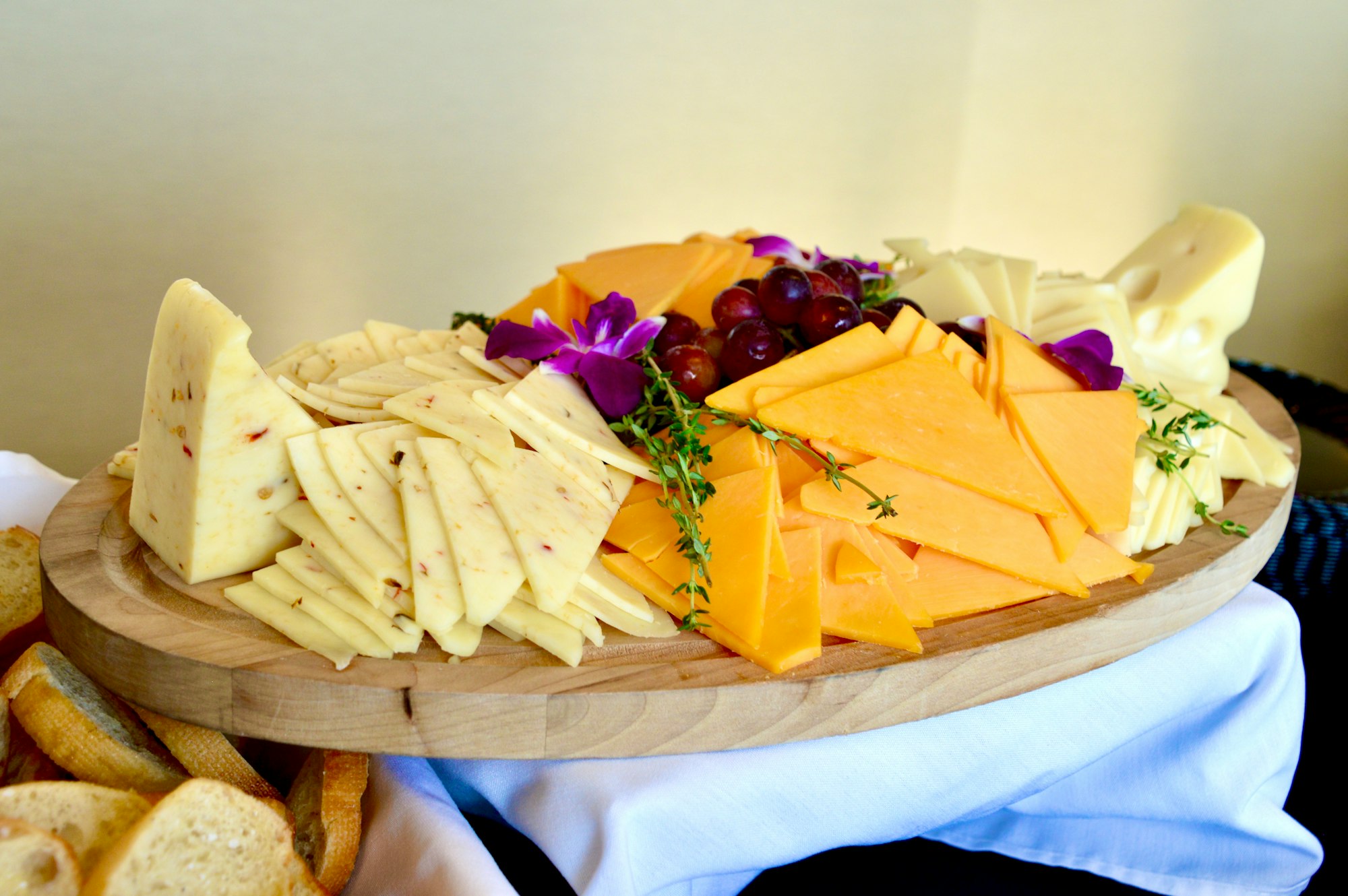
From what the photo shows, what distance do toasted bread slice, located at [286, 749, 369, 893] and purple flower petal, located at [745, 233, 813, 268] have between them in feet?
4.02

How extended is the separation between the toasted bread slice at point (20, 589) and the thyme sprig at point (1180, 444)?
5.01 ft

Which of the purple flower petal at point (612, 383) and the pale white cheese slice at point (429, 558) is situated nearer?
the pale white cheese slice at point (429, 558)

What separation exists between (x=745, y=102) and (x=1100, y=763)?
114 inches

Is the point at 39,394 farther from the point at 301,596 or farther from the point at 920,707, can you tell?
the point at 920,707

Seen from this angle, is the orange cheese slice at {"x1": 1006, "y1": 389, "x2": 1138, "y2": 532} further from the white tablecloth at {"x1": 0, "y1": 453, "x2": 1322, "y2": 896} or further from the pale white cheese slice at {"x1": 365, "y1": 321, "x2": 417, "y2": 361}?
the pale white cheese slice at {"x1": 365, "y1": 321, "x2": 417, "y2": 361}

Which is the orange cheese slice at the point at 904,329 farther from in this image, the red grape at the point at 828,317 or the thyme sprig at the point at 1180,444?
Answer: the thyme sprig at the point at 1180,444

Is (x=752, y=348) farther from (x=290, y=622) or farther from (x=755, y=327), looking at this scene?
(x=290, y=622)

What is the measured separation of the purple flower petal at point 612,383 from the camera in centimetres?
121

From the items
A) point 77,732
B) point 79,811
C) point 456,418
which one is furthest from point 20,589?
point 456,418

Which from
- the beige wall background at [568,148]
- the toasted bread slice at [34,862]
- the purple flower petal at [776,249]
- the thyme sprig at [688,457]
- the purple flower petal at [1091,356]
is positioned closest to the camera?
the toasted bread slice at [34,862]

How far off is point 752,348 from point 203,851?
0.84 meters

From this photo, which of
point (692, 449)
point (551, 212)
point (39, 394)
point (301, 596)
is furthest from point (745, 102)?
point (301, 596)

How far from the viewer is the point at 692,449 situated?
41.6 inches

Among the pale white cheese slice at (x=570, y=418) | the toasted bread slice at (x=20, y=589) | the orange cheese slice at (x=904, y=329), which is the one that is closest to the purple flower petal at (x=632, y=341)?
the pale white cheese slice at (x=570, y=418)
